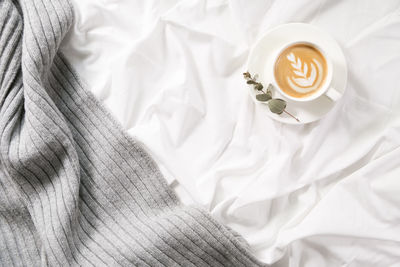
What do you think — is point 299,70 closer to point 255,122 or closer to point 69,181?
point 255,122

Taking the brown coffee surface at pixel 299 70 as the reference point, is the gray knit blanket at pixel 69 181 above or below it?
below

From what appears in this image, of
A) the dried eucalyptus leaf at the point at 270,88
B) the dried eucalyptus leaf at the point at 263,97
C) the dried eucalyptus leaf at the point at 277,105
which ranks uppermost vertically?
the dried eucalyptus leaf at the point at 270,88

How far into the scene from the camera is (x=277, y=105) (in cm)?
86

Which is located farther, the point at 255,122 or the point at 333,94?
the point at 255,122

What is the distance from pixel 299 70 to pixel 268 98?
0.09 m

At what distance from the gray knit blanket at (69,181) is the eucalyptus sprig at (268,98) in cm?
28

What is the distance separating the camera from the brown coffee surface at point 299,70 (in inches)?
34.2

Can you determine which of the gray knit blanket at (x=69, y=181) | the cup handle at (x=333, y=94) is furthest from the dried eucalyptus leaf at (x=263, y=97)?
the gray knit blanket at (x=69, y=181)

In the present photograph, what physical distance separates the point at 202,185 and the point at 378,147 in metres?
0.40

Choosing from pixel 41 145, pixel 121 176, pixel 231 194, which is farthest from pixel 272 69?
pixel 41 145

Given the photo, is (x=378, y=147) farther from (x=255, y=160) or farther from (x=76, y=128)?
(x=76, y=128)

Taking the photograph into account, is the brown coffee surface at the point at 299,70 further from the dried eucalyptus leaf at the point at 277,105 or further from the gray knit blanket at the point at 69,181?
the gray knit blanket at the point at 69,181

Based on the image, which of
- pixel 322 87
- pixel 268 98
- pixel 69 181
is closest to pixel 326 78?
pixel 322 87

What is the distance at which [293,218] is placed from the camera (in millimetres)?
906
